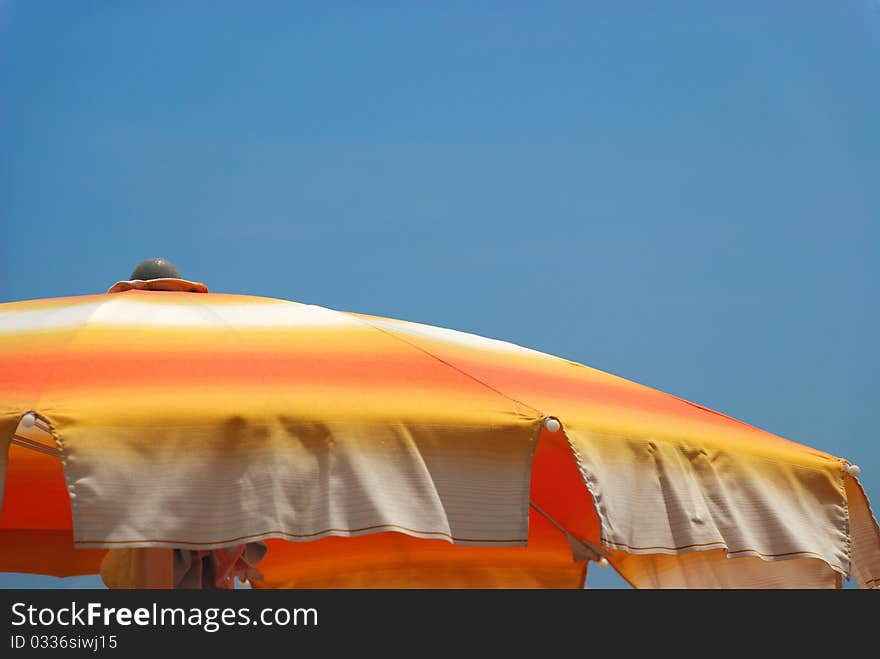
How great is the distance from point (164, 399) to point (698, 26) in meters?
27.7

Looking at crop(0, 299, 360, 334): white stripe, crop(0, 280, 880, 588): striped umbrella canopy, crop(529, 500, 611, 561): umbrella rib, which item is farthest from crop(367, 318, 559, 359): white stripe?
crop(529, 500, 611, 561): umbrella rib

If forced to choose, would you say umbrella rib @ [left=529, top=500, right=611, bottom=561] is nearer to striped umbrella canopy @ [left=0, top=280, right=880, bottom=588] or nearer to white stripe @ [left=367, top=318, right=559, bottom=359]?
striped umbrella canopy @ [left=0, top=280, right=880, bottom=588]

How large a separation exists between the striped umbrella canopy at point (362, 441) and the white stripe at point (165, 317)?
10 mm

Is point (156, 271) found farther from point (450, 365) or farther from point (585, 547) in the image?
point (585, 547)

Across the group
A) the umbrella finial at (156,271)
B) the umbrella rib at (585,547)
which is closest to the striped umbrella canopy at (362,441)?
the umbrella finial at (156,271)

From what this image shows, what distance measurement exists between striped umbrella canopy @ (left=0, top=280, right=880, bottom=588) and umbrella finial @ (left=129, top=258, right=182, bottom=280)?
104mm

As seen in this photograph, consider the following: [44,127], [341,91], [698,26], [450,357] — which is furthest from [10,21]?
[450,357]

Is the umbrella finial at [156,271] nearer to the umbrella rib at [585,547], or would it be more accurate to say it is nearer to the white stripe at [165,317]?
the white stripe at [165,317]

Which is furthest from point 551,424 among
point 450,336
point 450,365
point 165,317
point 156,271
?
point 156,271

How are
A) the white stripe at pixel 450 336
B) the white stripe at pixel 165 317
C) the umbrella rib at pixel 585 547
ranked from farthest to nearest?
1. the umbrella rib at pixel 585 547
2. the white stripe at pixel 450 336
3. the white stripe at pixel 165 317

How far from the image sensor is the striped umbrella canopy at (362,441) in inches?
107

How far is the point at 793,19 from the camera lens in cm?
2891
